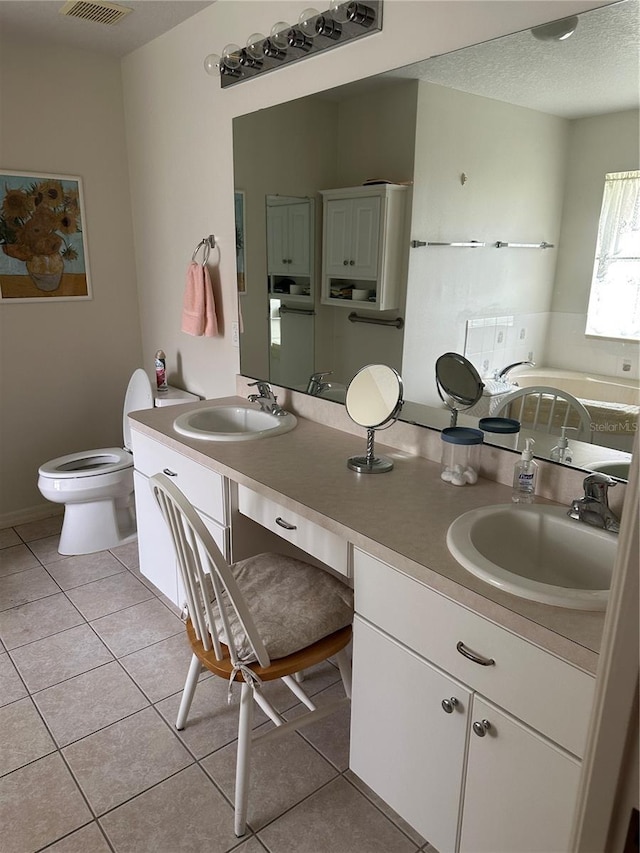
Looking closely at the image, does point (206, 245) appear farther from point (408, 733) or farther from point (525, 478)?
point (408, 733)

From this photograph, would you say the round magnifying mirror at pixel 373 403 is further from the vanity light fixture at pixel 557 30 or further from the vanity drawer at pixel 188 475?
the vanity light fixture at pixel 557 30

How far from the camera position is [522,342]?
158 cm

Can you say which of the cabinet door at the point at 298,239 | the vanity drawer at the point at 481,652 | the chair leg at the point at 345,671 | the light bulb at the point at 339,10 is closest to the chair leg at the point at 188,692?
the chair leg at the point at 345,671

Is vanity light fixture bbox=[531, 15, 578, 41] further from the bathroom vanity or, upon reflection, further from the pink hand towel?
the pink hand towel

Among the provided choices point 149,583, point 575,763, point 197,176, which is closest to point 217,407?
point 149,583

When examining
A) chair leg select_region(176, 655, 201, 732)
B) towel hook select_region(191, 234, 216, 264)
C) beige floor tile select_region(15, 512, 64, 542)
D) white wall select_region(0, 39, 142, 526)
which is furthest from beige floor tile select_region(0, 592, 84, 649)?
towel hook select_region(191, 234, 216, 264)

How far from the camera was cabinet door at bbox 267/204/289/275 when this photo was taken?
2.32m

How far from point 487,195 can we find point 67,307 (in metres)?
2.46

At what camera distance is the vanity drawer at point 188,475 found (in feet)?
6.48

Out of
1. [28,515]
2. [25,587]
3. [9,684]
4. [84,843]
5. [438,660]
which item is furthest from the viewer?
[28,515]

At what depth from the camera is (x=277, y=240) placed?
93.3 inches

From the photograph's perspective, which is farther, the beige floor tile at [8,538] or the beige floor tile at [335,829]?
the beige floor tile at [8,538]

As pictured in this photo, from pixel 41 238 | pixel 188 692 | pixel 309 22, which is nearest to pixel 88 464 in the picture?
pixel 41 238

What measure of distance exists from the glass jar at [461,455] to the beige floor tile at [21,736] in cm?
147
